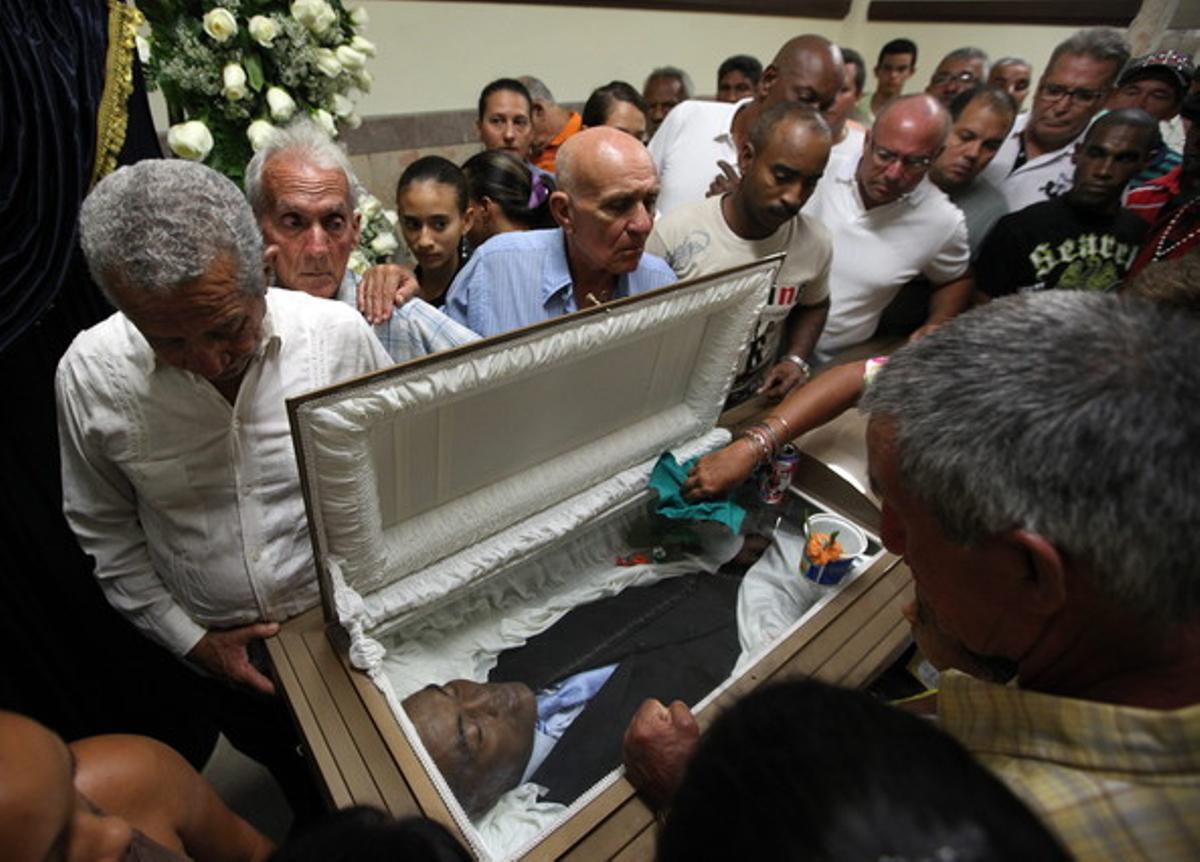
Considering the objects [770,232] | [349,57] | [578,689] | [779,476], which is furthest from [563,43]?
[578,689]

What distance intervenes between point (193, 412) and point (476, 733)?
707 millimetres

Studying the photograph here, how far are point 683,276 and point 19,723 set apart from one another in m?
1.55

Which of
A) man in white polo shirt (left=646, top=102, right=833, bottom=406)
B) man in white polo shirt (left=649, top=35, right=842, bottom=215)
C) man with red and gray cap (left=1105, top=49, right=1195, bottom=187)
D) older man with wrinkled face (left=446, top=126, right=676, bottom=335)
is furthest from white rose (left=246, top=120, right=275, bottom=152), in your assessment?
man with red and gray cap (left=1105, top=49, right=1195, bottom=187)

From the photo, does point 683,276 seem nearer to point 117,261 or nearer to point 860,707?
point 117,261

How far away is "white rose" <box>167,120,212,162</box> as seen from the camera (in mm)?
1425

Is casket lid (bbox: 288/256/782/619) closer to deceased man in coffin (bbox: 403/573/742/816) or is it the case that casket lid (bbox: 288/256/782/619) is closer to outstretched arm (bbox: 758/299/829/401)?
deceased man in coffin (bbox: 403/573/742/816)

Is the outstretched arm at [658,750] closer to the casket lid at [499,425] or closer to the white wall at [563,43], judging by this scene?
the casket lid at [499,425]

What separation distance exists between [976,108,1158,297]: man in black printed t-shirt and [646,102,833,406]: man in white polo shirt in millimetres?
738

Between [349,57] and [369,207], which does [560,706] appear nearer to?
[369,207]

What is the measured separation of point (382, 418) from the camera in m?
0.86

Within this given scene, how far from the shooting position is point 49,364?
1.26 metres

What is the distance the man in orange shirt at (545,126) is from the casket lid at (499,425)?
1783mm

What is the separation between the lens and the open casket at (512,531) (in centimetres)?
82

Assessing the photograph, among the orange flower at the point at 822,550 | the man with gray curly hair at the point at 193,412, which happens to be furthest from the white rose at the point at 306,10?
the orange flower at the point at 822,550
